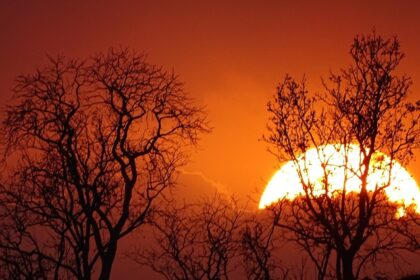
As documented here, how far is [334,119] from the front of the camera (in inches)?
762

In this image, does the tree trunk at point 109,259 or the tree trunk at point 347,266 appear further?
the tree trunk at point 109,259

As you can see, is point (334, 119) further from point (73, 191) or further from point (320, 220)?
point (73, 191)

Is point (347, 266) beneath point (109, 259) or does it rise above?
beneath

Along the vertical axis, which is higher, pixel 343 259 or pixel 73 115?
pixel 73 115

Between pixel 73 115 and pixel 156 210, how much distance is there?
446 centimetres

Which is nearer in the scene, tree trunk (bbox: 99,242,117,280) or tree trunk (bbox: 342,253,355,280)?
tree trunk (bbox: 342,253,355,280)

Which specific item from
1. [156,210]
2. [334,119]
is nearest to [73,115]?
[156,210]

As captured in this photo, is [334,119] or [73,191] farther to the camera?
[73,191]

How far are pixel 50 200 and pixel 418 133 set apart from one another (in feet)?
41.7

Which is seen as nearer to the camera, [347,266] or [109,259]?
[347,266]

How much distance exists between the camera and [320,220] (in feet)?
61.4

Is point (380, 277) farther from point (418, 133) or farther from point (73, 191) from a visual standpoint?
point (73, 191)

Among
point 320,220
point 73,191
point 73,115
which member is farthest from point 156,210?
point 320,220

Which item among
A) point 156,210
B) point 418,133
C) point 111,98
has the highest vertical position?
point 111,98
